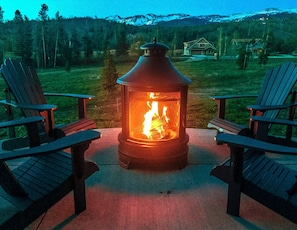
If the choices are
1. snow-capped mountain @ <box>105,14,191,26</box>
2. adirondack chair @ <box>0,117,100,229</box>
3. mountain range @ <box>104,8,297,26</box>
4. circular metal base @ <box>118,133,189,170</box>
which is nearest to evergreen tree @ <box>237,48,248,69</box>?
mountain range @ <box>104,8,297,26</box>

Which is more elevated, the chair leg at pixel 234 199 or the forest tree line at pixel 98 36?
the forest tree line at pixel 98 36

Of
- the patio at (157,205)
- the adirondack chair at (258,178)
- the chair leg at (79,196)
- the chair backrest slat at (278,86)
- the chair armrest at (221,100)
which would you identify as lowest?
the patio at (157,205)

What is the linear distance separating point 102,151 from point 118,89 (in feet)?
4.83

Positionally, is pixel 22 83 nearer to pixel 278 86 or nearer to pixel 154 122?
pixel 154 122

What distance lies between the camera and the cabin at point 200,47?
183 inches

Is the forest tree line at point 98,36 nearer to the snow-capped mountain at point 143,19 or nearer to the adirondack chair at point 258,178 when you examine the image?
the snow-capped mountain at point 143,19

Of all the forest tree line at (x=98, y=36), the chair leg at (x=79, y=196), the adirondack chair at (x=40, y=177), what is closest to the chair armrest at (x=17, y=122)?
the adirondack chair at (x=40, y=177)

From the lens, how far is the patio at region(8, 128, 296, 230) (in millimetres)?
1913

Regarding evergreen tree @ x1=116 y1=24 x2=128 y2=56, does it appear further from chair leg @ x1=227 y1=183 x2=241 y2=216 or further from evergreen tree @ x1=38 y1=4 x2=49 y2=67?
chair leg @ x1=227 y1=183 x2=241 y2=216

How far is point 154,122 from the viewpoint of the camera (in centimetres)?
292

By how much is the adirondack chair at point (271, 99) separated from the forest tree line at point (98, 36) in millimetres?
1649

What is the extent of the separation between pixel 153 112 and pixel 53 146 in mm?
1378

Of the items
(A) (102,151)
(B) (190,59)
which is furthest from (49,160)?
(B) (190,59)

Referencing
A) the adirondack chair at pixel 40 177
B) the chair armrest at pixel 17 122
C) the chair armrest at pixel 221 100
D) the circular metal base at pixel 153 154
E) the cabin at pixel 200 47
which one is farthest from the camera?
the cabin at pixel 200 47
